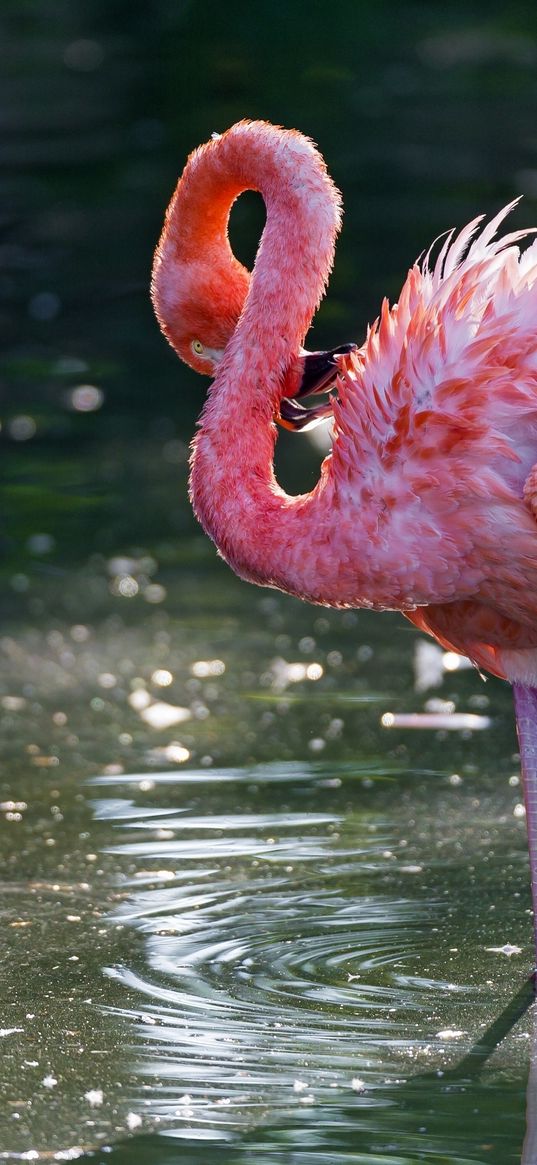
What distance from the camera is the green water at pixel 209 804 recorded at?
3.55 m

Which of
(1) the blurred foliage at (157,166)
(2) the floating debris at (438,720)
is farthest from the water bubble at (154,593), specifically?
(2) the floating debris at (438,720)

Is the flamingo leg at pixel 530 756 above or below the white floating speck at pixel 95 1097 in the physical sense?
above

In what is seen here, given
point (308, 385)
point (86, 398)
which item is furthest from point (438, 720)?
point (86, 398)

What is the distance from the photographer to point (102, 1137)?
3396 mm

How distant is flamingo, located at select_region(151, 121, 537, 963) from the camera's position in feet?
12.8

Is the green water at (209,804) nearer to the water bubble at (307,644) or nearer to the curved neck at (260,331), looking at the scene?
the water bubble at (307,644)

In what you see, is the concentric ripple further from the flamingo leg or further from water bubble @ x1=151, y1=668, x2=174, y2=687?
water bubble @ x1=151, y1=668, x2=174, y2=687

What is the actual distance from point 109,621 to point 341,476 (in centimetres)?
312

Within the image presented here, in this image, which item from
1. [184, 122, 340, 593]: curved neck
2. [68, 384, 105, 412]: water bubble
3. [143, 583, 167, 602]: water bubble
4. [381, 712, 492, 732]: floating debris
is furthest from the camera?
[68, 384, 105, 412]: water bubble

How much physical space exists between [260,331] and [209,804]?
160cm

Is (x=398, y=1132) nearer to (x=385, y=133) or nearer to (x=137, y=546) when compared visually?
(x=137, y=546)

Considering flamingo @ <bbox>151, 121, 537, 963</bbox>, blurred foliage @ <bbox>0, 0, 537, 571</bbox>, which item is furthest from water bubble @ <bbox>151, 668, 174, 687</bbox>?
flamingo @ <bbox>151, 121, 537, 963</bbox>

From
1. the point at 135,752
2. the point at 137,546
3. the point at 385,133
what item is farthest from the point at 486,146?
the point at 135,752

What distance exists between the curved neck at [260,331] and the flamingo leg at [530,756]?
2.00 ft
